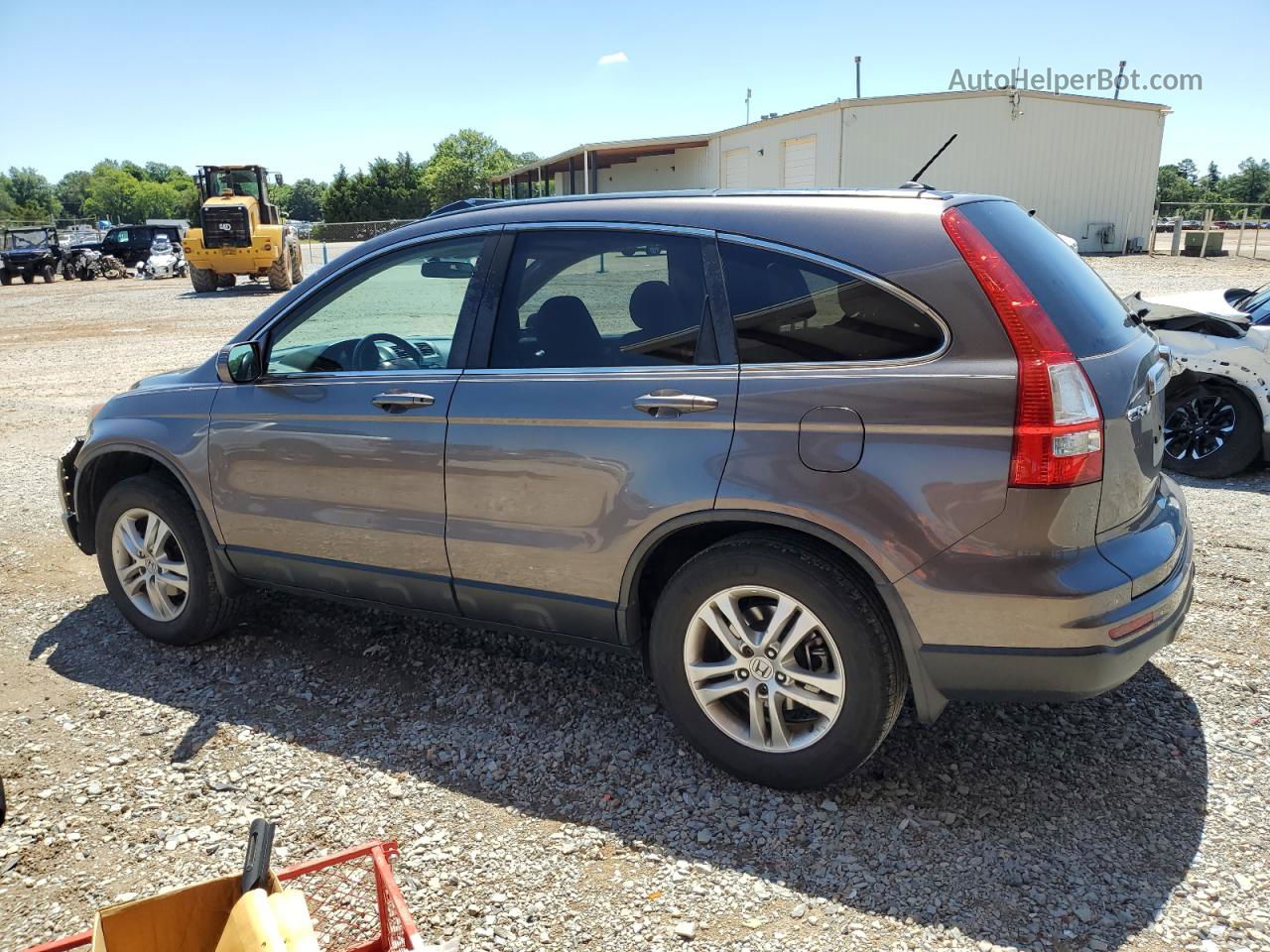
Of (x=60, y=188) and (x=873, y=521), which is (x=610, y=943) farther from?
(x=60, y=188)

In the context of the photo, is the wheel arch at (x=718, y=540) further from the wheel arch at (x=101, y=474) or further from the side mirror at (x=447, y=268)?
the wheel arch at (x=101, y=474)

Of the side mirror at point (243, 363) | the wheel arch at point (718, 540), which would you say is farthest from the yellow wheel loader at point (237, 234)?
the wheel arch at point (718, 540)

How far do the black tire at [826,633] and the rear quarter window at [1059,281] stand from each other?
96 centimetres

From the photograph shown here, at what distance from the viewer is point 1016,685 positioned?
2801 mm

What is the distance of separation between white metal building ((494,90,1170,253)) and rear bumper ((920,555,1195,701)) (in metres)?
27.9

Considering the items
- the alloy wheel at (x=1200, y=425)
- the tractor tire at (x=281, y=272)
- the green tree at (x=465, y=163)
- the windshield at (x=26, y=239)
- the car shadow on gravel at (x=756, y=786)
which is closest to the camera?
the car shadow on gravel at (x=756, y=786)

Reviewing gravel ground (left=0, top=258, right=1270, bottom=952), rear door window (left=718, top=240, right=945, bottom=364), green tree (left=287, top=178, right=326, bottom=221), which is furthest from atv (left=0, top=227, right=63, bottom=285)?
green tree (left=287, top=178, right=326, bottom=221)

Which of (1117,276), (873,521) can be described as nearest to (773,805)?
(873,521)

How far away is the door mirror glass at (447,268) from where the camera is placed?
3.71m

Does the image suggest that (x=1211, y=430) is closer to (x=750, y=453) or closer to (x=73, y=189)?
(x=750, y=453)

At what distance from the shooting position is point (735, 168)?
36.0m

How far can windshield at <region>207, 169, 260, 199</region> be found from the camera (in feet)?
90.1

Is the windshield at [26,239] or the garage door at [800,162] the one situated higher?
the garage door at [800,162]

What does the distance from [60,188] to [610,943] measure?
219m
